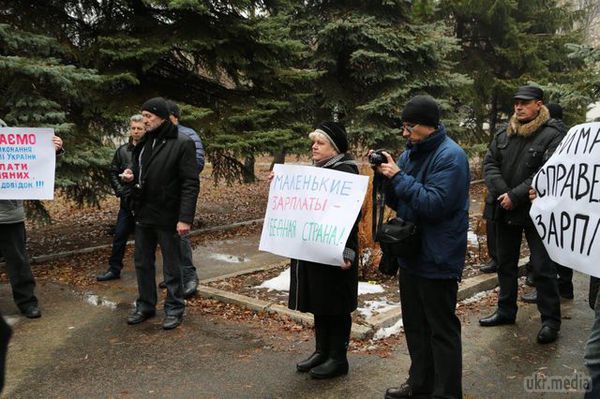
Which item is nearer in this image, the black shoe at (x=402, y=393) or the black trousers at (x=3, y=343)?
the black trousers at (x=3, y=343)

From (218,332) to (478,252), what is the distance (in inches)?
170

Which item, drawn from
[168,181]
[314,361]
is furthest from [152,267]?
[314,361]

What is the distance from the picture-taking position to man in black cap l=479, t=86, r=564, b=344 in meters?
5.16

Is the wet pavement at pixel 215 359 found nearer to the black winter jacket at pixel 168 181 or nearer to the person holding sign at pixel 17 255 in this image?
the person holding sign at pixel 17 255

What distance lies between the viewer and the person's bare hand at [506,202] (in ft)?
16.9

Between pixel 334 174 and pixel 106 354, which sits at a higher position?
pixel 334 174

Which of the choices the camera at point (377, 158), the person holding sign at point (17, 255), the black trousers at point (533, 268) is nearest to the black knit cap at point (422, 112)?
the camera at point (377, 158)

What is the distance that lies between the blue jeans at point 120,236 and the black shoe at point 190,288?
51.2 inches

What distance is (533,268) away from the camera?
5293mm

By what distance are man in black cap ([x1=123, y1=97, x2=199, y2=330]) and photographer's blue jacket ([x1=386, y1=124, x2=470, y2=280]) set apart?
247 cm

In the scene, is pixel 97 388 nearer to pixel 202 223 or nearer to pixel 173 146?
pixel 173 146

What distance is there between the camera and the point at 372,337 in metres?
5.27

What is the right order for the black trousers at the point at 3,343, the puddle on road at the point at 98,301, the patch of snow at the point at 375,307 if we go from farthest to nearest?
the puddle on road at the point at 98,301 < the patch of snow at the point at 375,307 < the black trousers at the point at 3,343

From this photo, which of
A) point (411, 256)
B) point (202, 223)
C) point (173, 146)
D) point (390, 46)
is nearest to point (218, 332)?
point (173, 146)
